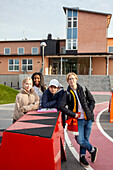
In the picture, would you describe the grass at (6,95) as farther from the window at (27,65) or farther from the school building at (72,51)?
the window at (27,65)

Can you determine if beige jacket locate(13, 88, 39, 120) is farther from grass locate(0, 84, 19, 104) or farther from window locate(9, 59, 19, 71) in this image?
window locate(9, 59, 19, 71)

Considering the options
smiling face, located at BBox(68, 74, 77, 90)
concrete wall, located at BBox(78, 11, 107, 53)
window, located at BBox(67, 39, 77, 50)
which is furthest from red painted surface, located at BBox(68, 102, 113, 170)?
window, located at BBox(67, 39, 77, 50)

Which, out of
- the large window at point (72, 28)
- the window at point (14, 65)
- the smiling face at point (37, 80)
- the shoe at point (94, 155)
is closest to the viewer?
the shoe at point (94, 155)

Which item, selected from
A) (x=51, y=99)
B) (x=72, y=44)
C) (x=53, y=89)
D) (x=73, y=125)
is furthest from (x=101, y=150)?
(x=72, y=44)

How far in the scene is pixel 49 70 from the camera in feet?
122

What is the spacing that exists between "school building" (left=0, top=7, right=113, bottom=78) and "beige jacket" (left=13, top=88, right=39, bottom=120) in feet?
94.1

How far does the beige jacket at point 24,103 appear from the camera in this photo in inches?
176

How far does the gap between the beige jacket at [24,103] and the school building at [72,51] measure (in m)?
28.7

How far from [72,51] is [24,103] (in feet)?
102

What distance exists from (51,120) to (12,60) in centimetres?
3407

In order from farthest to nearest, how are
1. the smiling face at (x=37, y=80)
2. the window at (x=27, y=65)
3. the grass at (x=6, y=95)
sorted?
the window at (x=27, y=65) → the grass at (x=6, y=95) → the smiling face at (x=37, y=80)

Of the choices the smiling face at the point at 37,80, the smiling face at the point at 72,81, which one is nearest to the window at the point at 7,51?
the smiling face at the point at 37,80

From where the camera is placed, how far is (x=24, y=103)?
456 centimetres

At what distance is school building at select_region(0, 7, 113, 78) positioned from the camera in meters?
33.8
